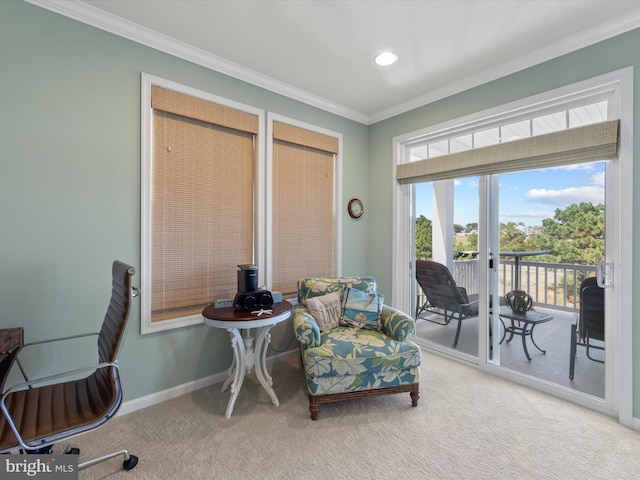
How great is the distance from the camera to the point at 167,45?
2.27 meters

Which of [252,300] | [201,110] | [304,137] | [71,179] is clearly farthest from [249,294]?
[304,137]

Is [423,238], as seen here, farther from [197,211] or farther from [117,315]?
[117,315]

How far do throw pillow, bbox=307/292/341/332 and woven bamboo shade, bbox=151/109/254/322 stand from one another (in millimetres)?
749

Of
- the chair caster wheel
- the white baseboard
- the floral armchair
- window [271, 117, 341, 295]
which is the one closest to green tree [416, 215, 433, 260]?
window [271, 117, 341, 295]

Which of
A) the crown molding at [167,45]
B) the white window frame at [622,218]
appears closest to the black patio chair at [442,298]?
the white window frame at [622,218]

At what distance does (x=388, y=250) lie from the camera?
359cm

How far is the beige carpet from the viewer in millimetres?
1632

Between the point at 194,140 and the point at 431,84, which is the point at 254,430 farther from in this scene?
the point at 431,84

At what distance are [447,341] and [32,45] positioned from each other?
4117mm

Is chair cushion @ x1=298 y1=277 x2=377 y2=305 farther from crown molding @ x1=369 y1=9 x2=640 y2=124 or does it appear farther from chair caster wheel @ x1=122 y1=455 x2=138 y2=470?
crown molding @ x1=369 y1=9 x2=640 y2=124

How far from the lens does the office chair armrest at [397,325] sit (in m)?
2.31

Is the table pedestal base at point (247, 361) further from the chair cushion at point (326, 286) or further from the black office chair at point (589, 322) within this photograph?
the black office chair at point (589, 322)

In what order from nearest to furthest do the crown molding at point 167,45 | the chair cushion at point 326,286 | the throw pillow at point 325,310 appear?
the crown molding at point 167,45
the throw pillow at point 325,310
the chair cushion at point 326,286

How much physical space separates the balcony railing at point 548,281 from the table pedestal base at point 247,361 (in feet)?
6.82
